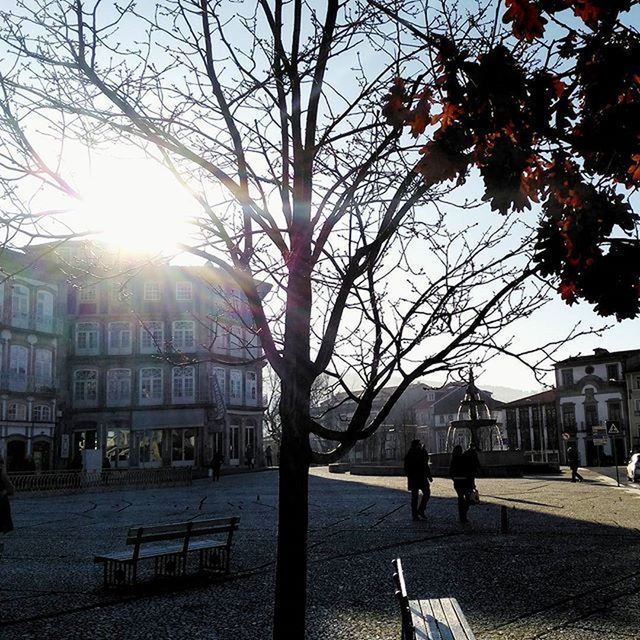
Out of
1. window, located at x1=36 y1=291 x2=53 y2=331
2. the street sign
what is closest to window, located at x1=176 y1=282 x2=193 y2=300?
window, located at x1=36 y1=291 x2=53 y2=331

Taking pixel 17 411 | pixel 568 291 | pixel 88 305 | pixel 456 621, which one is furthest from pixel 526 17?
pixel 88 305

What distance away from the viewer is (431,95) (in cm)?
349

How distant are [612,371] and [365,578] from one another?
71653mm

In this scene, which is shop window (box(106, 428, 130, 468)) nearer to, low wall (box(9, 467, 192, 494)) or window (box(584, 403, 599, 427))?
low wall (box(9, 467, 192, 494))

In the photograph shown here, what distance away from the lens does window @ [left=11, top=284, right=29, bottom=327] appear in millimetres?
45062

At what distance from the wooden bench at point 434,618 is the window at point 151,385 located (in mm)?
46126

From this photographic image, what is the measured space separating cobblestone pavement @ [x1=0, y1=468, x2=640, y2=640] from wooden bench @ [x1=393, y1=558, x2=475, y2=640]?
4.10 ft

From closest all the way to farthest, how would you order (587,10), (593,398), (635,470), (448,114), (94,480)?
(587,10) < (448,114) < (635,470) < (94,480) < (593,398)

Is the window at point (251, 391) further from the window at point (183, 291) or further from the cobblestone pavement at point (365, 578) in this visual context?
the cobblestone pavement at point (365, 578)

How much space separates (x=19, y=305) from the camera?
45.6 meters

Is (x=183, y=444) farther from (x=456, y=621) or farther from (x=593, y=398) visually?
(x=456, y=621)

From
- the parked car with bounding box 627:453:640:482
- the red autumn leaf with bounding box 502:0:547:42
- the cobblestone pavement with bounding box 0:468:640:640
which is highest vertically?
the red autumn leaf with bounding box 502:0:547:42

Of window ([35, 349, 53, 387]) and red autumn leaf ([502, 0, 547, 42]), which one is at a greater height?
window ([35, 349, 53, 387])

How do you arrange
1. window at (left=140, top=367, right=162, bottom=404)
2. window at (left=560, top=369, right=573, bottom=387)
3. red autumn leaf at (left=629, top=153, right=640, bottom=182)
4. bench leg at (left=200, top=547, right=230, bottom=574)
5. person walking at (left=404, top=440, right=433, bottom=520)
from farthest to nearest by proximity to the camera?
window at (left=560, top=369, right=573, bottom=387)
window at (left=140, top=367, right=162, bottom=404)
person walking at (left=404, top=440, right=433, bottom=520)
bench leg at (left=200, top=547, right=230, bottom=574)
red autumn leaf at (left=629, top=153, right=640, bottom=182)
